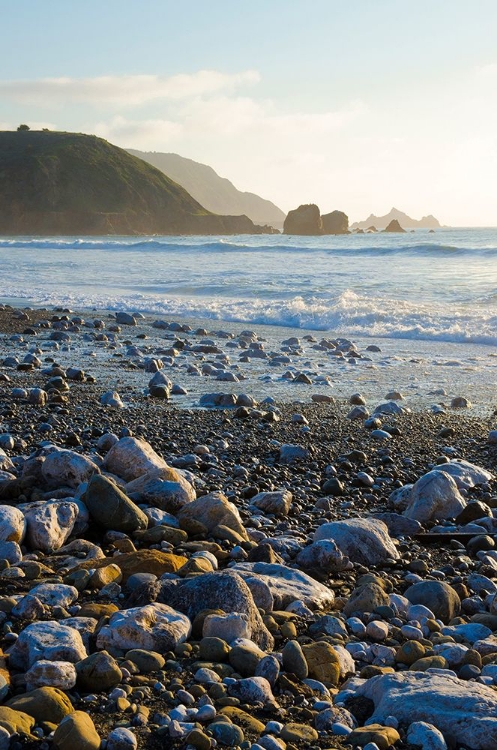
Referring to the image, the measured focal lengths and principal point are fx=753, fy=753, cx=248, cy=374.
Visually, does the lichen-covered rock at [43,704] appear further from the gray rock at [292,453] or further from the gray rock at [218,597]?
the gray rock at [292,453]

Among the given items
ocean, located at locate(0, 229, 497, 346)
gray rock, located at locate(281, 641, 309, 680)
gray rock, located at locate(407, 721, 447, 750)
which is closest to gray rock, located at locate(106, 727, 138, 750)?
gray rock, located at locate(281, 641, 309, 680)

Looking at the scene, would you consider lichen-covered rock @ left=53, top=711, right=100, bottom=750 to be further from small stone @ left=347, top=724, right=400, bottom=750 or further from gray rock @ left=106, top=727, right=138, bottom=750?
small stone @ left=347, top=724, right=400, bottom=750

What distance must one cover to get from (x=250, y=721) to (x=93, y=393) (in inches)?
215

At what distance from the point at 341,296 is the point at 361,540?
14188 millimetres

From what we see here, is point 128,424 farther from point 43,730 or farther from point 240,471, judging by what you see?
point 43,730

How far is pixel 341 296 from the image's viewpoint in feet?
57.1

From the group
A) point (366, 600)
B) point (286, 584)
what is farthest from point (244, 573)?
point (366, 600)

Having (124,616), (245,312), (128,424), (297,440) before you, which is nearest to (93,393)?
(128,424)

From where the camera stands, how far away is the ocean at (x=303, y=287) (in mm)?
14430

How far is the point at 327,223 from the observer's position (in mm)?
100062

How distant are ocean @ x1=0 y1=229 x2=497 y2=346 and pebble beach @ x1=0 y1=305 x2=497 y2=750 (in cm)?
722

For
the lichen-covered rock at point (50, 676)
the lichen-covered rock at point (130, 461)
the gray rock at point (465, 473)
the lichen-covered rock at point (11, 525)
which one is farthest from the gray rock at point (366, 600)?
the gray rock at point (465, 473)

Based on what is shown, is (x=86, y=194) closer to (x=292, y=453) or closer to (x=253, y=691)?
(x=292, y=453)

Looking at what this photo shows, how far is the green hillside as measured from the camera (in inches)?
3969
